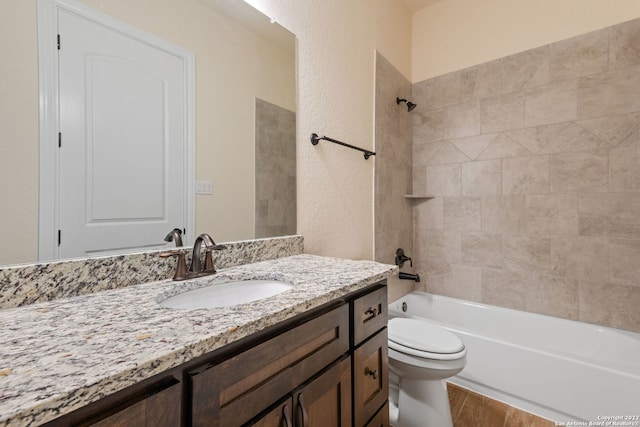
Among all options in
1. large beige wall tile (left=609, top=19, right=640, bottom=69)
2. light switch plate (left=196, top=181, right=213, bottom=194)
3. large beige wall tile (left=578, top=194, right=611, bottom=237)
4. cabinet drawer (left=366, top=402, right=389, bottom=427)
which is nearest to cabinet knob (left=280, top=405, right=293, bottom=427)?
cabinet drawer (left=366, top=402, right=389, bottom=427)

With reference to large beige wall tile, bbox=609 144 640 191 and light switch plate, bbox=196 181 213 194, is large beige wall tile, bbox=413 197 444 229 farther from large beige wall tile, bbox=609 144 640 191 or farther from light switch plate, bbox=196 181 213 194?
light switch plate, bbox=196 181 213 194

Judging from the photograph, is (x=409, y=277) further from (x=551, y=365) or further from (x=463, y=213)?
(x=551, y=365)

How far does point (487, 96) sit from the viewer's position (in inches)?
88.5

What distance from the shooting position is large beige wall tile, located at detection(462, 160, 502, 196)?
2203 mm

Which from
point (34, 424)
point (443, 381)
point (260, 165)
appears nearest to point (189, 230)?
point (260, 165)

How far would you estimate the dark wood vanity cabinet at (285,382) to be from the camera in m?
0.44

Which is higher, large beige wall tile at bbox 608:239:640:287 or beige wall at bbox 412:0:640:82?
beige wall at bbox 412:0:640:82

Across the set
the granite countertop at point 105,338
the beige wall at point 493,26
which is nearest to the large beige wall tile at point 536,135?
the beige wall at point 493,26

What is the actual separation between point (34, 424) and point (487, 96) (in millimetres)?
2754

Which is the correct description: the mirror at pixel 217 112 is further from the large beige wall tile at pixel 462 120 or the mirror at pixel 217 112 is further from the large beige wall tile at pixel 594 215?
the large beige wall tile at pixel 594 215

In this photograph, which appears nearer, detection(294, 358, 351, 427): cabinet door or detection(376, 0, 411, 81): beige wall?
detection(294, 358, 351, 427): cabinet door

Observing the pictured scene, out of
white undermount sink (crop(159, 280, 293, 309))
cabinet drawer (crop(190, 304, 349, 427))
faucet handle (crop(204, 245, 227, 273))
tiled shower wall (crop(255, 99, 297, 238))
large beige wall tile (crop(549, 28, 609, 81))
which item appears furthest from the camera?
large beige wall tile (crop(549, 28, 609, 81))

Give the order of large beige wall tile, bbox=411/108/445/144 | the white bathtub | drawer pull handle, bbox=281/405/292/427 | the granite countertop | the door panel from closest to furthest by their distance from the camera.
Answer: the granite countertop < drawer pull handle, bbox=281/405/292/427 < the door panel < the white bathtub < large beige wall tile, bbox=411/108/445/144

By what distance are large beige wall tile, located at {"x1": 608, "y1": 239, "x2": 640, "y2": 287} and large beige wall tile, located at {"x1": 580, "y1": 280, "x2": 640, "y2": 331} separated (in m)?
0.05
